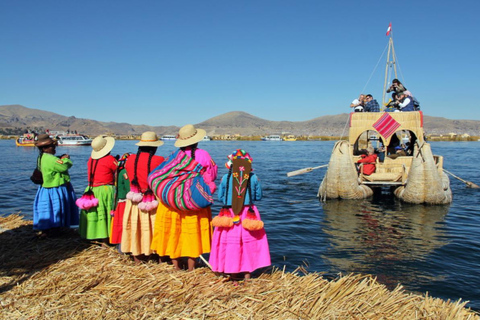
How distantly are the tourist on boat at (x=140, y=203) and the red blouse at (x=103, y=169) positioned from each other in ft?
2.04

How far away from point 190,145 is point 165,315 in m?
2.08

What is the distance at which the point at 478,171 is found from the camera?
94.6 ft

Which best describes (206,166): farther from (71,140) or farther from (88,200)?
(71,140)

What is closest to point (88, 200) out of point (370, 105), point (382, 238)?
point (382, 238)

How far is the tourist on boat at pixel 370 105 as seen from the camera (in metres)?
15.8

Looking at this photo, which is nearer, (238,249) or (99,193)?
(238,249)

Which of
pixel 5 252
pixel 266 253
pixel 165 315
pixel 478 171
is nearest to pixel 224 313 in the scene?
pixel 165 315

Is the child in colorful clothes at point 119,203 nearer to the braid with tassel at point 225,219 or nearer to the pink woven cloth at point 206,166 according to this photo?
the pink woven cloth at point 206,166

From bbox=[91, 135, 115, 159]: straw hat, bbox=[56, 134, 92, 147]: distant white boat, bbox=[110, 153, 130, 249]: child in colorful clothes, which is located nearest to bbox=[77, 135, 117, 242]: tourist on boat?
bbox=[91, 135, 115, 159]: straw hat

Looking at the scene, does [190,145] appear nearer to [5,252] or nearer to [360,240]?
[5,252]

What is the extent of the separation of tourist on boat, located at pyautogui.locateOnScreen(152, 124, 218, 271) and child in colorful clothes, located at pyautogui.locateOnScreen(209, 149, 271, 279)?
0.25 metres

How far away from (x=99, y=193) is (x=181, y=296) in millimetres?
2547

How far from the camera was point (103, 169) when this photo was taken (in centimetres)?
605

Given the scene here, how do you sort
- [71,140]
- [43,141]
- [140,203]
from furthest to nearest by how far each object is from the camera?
1. [71,140]
2. [43,141]
3. [140,203]
